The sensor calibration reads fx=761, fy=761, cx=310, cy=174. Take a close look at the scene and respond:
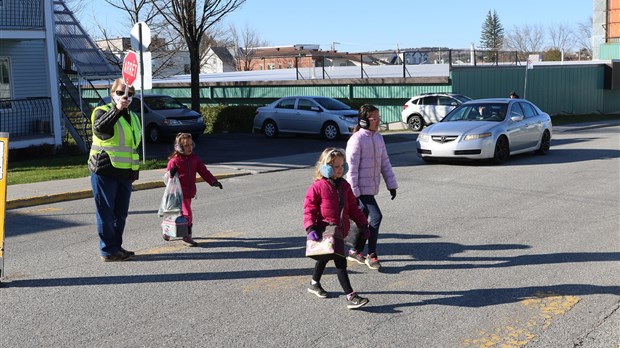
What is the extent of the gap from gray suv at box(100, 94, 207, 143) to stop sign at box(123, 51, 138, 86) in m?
7.18

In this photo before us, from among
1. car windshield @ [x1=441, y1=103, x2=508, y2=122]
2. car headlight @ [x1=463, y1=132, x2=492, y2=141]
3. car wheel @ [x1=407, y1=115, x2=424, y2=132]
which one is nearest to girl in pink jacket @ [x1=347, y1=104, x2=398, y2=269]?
→ car headlight @ [x1=463, y1=132, x2=492, y2=141]

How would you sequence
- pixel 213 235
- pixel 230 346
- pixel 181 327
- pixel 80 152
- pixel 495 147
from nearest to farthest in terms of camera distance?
pixel 230 346 → pixel 181 327 → pixel 213 235 → pixel 495 147 → pixel 80 152

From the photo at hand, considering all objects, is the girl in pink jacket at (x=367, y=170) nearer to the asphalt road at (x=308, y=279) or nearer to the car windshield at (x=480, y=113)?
the asphalt road at (x=308, y=279)

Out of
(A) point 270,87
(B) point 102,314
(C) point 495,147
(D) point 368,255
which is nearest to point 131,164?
(B) point 102,314

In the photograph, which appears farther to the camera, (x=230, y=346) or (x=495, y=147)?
(x=495, y=147)

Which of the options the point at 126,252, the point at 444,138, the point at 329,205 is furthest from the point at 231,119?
the point at 329,205

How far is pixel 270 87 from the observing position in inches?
1390

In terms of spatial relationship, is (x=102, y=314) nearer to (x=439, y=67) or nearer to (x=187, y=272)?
(x=187, y=272)

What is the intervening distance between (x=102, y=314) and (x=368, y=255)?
106 inches

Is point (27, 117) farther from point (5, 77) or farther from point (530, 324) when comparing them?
point (530, 324)

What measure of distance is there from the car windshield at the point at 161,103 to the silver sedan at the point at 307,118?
10.1ft

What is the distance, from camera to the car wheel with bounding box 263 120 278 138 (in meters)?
25.8

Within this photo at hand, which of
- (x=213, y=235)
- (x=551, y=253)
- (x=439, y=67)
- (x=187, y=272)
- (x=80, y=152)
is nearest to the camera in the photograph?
(x=187, y=272)

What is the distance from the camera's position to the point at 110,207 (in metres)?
7.74
